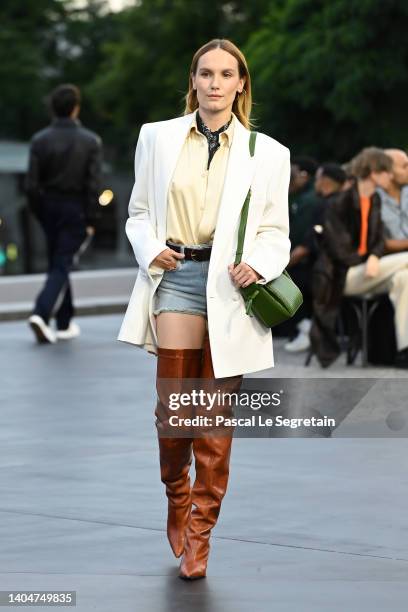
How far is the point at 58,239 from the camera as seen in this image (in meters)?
15.9

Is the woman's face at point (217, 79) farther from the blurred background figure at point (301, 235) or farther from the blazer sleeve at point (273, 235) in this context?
the blurred background figure at point (301, 235)

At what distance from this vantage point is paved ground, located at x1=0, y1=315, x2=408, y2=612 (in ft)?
19.4

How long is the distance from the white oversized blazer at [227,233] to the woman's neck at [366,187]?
7019 mm

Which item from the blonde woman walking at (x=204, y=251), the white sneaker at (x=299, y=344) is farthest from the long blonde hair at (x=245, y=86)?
the white sneaker at (x=299, y=344)

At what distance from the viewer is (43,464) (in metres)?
8.80

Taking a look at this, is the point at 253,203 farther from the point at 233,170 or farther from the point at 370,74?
the point at 370,74

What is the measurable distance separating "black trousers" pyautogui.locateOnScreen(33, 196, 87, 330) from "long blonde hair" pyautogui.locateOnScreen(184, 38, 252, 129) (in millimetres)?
9341

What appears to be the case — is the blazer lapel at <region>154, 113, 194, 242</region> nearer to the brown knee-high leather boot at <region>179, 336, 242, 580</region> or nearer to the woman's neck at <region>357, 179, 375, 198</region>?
the brown knee-high leather boot at <region>179, 336, 242, 580</region>

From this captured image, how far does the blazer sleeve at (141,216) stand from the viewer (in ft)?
20.4

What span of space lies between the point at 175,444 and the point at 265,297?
60 centimetres

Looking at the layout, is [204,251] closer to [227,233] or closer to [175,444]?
[227,233]

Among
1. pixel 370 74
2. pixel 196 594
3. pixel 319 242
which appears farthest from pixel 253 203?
pixel 370 74

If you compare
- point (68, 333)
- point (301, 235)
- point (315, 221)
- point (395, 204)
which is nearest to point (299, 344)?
point (301, 235)

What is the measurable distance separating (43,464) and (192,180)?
9.64ft
